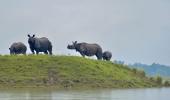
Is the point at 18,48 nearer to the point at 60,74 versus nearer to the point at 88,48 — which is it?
the point at 88,48

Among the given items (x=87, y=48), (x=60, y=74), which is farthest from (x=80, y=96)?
(x=87, y=48)

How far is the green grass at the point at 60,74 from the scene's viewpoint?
57.6 m

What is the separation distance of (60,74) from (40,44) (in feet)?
34.9

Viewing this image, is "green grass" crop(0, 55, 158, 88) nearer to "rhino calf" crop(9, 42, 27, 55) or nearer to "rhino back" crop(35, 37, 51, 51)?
"rhino back" crop(35, 37, 51, 51)

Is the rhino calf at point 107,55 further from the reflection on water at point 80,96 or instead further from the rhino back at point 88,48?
the reflection on water at point 80,96

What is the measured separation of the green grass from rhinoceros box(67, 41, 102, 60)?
723 centimetres

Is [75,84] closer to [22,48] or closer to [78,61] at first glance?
[78,61]

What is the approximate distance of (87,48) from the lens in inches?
2955

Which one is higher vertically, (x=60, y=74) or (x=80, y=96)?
(x=60, y=74)

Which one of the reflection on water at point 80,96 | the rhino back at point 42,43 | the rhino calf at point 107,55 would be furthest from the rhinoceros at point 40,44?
the reflection on water at point 80,96

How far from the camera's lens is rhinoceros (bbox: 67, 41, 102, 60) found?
74981 millimetres

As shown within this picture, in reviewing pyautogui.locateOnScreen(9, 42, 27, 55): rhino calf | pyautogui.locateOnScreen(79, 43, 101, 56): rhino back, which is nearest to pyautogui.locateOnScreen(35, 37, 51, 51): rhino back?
pyautogui.locateOnScreen(9, 42, 27, 55): rhino calf

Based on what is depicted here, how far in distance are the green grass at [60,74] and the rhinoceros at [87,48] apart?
723cm

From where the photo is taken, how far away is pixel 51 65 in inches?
2419
